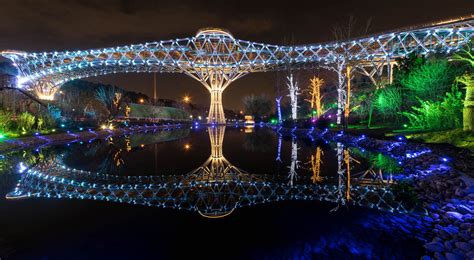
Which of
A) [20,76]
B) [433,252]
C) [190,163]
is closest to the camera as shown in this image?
[433,252]

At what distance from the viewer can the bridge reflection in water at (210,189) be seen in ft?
24.0

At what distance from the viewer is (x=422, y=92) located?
18016 mm

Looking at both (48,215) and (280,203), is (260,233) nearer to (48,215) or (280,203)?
(280,203)

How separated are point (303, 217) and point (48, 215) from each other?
226 inches

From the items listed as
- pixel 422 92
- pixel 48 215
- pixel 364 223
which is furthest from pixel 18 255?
pixel 422 92

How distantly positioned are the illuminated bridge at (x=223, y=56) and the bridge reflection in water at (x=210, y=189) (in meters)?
25.4

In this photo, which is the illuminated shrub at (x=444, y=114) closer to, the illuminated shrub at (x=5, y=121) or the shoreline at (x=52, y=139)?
the shoreline at (x=52, y=139)

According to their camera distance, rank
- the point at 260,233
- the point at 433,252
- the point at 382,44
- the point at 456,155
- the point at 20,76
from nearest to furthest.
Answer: the point at 433,252
the point at 260,233
the point at 456,155
the point at 382,44
the point at 20,76

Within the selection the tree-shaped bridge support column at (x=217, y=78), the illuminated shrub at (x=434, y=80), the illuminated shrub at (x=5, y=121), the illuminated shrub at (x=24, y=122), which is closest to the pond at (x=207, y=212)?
the illuminated shrub at (x=434, y=80)

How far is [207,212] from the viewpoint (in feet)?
21.9

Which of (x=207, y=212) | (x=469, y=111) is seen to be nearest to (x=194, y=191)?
(x=207, y=212)

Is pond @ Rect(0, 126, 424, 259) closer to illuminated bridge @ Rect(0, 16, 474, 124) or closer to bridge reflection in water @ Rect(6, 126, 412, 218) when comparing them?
bridge reflection in water @ Rect(6, 126, 412, 218)

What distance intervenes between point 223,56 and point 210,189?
41643mm

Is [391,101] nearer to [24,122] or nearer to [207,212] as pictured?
[207,212]
